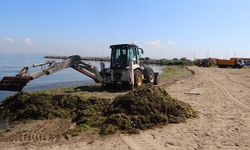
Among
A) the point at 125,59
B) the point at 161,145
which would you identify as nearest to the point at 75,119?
the point at 161,145

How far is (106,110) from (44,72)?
756 cm

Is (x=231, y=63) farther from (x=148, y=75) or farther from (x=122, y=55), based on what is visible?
(x=122, y=55)

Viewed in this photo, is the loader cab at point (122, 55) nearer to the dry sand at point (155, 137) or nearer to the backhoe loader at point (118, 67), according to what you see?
the backhoe loader at point (118, 67)

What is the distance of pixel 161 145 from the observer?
9.52 meters

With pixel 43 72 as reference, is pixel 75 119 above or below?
below

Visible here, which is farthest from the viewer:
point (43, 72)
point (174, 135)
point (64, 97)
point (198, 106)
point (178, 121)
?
point (43, 72)

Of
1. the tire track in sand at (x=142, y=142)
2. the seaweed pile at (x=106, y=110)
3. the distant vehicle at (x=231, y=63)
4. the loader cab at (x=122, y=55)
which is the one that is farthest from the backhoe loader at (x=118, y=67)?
the distant vehicle at (x=231, y=63)

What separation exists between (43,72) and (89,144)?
10.7 metres

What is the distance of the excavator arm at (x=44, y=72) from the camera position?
1772 cm

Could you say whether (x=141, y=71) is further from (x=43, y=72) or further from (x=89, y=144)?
(x=89, y=144)

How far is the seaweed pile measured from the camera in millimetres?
11453

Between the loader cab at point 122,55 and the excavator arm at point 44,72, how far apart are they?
1.76 metres

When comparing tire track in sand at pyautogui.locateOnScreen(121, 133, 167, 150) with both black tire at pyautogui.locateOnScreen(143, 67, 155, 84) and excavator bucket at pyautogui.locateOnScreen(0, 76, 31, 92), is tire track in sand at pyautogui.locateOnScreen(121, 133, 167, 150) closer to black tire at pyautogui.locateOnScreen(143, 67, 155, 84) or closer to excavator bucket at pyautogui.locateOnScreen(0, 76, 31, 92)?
excavator bucket at pyautogui.locateOnScreen(0, 76, 31, 92)

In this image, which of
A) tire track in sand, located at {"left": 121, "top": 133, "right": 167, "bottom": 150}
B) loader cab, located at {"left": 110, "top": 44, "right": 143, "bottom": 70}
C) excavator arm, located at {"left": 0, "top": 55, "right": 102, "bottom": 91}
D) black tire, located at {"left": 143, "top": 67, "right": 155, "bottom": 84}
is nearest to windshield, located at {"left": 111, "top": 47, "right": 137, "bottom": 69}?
loader cab, located at {"left": 110, "top": 44, "right": 143, "bottom": 70}
